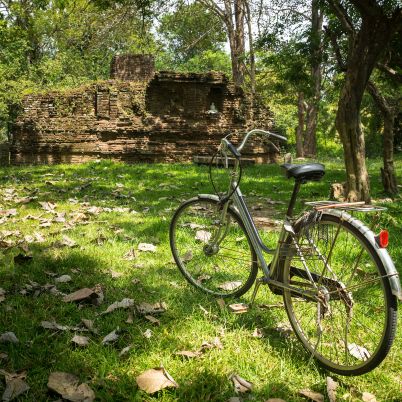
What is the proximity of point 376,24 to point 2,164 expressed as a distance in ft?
45.4

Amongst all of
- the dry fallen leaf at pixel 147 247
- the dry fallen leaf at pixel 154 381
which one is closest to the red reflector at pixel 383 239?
the dry fallen leaf at pixel 154 381

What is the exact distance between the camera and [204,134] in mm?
16734

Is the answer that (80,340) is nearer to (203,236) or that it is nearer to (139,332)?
(139,332)

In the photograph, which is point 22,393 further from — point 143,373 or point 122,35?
point 122,35

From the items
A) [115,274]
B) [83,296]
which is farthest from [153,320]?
[115,274]

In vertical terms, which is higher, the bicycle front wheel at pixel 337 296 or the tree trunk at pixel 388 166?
the tree trunk at pixel 388 166

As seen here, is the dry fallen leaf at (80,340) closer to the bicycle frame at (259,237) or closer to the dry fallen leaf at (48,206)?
the bicycle frame at (259,237)

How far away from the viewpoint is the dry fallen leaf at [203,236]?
3.94 meters

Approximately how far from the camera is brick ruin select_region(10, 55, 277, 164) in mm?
15758

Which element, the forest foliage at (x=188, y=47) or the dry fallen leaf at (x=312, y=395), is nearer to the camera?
the dry fallen leaf at (x=312, y=395)

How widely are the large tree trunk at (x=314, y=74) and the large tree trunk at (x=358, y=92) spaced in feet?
9.94

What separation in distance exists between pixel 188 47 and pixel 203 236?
19697 millimetres

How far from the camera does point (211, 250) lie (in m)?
3.70

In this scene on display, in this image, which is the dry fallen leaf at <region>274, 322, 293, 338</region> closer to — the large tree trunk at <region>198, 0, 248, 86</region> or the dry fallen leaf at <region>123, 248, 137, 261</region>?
the dry fallen leaf at <region>123, 248, 137, 261</region>
